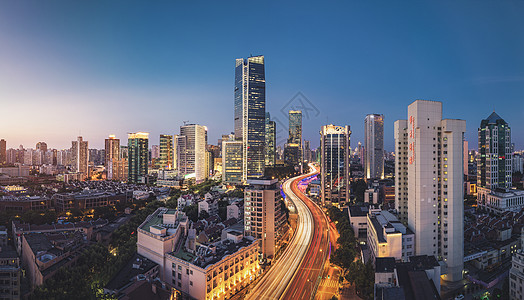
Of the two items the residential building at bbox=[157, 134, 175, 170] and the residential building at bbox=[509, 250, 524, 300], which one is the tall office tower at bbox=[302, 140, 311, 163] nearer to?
the residential building at bbox=[157, 134, 175, 170]

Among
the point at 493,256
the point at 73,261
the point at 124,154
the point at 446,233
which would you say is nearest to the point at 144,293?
the point at 73,261

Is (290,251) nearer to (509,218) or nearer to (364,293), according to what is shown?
(364,293)

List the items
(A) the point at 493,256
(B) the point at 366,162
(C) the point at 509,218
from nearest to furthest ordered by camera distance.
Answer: (A) the point at 493,256 → (C) the point at 509,218 → (B) the point at 366,162

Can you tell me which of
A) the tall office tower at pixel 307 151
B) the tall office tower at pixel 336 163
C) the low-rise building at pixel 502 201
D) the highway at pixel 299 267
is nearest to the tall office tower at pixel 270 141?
the tall office tower at pixel 307 151

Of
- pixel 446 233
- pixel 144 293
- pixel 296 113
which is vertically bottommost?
pixel 144 293

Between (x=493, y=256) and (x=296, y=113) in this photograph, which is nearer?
(x=493, y=256)

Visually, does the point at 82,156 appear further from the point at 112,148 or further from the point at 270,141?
the point at 270,141

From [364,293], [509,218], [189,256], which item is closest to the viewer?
[364,293]
